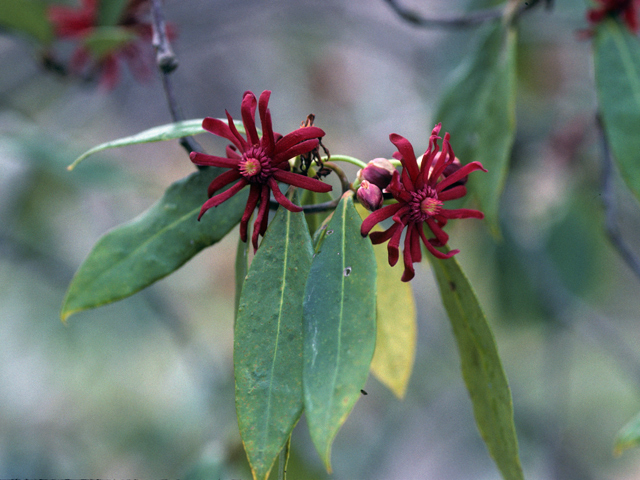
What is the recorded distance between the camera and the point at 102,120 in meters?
4.10

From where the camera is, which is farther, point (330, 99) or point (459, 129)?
point (330, 99)

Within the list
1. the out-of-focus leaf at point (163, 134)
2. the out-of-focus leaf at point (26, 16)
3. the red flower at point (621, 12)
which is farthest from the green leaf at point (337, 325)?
the out-of-focus leaf at point (26, 16)

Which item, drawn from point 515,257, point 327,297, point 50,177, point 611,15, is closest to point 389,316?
point 327,297

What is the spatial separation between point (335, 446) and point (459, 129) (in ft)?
8.37

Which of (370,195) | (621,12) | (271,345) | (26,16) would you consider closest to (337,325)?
(271,345)

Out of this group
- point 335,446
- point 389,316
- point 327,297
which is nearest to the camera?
point 327,297

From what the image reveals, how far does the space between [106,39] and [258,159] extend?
116 centimetres

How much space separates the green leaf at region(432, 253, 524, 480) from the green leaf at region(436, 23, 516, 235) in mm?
444

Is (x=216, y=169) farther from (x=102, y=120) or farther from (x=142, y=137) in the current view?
(x=102, y=120)

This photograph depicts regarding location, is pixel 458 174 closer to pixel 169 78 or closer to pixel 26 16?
pixel 169 78

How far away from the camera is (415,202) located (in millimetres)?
794

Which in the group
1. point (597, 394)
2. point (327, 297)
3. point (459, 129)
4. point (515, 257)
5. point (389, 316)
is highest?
point (459, 129)

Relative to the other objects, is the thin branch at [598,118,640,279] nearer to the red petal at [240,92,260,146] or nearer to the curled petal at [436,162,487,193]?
the curled petal at [436,162,487,193]

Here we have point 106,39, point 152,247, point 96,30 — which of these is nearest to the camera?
point 152,247
